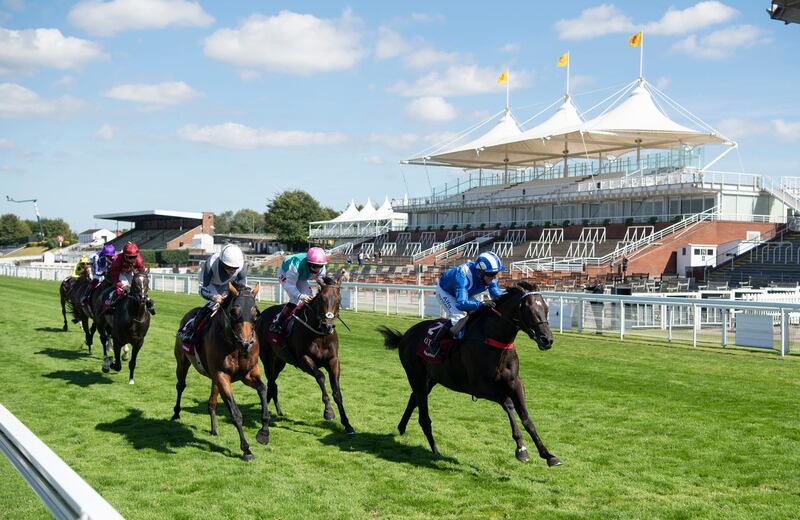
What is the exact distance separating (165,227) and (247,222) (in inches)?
2954

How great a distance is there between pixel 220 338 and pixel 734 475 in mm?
4771

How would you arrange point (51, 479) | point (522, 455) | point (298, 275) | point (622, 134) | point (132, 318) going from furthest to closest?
point (622, 134)
point (132, 318)
point (298, 275)
point (522, 455)
point (51, 479)

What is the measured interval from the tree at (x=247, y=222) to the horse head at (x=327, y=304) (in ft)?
489

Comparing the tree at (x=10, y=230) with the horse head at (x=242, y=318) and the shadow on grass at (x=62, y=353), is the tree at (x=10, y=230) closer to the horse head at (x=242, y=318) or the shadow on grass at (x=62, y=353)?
the shadow on grass at (x=62, y=353)

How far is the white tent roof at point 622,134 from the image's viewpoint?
45.2 meters

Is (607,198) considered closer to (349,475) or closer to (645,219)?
(645,219)

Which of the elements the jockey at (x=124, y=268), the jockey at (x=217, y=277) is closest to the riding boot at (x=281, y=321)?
the jockey at (x=217, y=277)

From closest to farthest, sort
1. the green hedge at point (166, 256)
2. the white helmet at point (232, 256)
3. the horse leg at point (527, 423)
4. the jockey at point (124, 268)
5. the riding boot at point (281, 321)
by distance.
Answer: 1. the horse leg at point (527, 423)
2. the white helmet at point (232, 256)
3. the riding boot at point (281, 321)
4. the jockey at point (124, 268)
5. the green hedge at point (166, 256)

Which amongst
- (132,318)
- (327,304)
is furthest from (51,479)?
(132,318)

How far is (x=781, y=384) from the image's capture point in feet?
34.1

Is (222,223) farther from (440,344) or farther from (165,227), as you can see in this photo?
(440,344)

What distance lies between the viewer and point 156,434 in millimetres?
7473

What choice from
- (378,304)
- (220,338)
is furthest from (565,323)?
(220,338)

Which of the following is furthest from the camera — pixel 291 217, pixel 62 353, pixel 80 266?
pixel 291 217
